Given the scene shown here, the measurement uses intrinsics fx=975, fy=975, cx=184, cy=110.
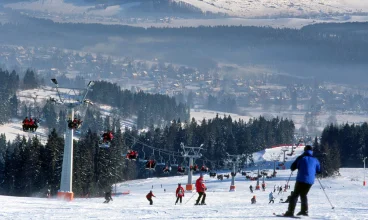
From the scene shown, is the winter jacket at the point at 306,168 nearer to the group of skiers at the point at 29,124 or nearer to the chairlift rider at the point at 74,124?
the chairlift rider at the point at 74,124

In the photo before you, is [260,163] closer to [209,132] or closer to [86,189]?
[209,132]

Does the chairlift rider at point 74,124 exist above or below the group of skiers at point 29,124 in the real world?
above

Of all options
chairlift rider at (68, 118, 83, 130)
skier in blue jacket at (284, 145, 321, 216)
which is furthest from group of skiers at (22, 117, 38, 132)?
skier in blue jacket at (284, 145, 321, 216)

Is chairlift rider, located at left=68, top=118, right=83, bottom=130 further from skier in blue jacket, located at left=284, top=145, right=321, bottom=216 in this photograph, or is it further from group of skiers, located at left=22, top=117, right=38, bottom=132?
skier in blue jacket, located at left=284, top=145, right=321, bottom=216

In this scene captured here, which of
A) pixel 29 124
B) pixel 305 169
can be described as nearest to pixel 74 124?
pixel 29 124

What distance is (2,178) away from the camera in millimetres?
104438

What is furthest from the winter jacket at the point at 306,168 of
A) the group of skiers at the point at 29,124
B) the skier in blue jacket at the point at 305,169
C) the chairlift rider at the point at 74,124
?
the group of skiers at the point at 29,124

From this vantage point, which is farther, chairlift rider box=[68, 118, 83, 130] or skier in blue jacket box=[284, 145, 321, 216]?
chairlift rider box=[68, 118, 83, 130]

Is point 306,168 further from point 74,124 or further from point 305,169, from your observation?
point 74,124

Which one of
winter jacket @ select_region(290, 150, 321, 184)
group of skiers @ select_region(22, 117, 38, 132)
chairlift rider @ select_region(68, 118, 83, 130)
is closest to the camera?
winter jacket @ select_region(290, 150, 321, 184)

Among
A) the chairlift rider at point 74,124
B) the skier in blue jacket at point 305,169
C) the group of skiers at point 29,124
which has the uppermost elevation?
the skier in blue jacket at point 305,169

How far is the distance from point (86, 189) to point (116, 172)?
16.5 metres

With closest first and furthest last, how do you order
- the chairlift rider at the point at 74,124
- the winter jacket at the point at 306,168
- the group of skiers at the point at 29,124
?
the winter jacket at the point at 306,168
the chairlift rider at the point at 74,124
the group of skiers at the point at 29,124

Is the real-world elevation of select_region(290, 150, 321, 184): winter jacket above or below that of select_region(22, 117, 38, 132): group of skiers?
above
